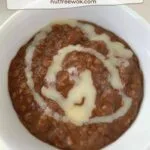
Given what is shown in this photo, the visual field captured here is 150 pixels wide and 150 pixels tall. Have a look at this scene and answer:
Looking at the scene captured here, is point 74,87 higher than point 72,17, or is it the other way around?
point 72,17

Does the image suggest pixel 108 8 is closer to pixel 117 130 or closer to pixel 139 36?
pixel 139 36

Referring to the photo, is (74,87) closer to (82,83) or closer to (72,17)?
(82,83)

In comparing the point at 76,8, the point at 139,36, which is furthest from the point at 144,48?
the point at 76,8

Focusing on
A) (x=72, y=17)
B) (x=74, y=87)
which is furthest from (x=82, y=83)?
(x=72, y=17)
